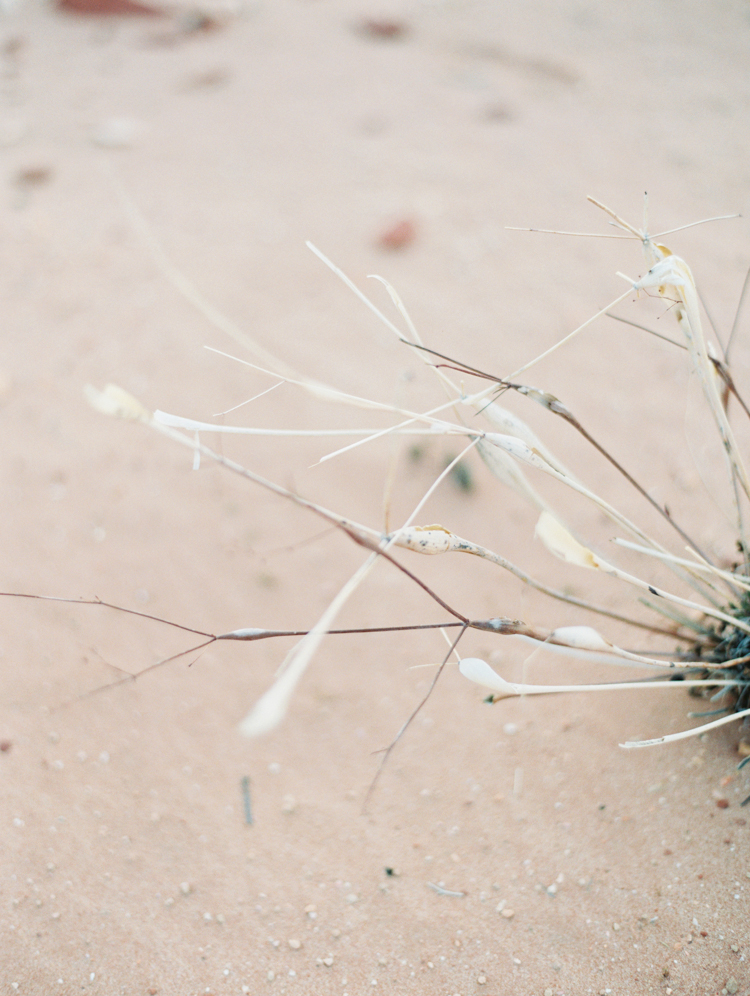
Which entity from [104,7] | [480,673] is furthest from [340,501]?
[104,7]

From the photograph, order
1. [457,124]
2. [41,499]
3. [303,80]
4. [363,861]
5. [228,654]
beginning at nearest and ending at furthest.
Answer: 1. [363,861]
2. [228,654]
3. [41,499]
4. [457,124]
5. [303,80]

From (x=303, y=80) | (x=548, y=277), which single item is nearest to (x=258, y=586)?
(x=548, y=277)

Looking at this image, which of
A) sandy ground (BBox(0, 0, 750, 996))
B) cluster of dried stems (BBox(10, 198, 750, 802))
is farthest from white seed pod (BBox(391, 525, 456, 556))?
sandy ground (BBox(0, 0, 750, 996))

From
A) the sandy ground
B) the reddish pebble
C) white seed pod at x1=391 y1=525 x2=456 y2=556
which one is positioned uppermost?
→ the reddish pebble

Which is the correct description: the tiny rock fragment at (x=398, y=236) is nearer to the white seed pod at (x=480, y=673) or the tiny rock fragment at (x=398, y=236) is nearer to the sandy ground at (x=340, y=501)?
the sandy ground at (x=340, y=501)

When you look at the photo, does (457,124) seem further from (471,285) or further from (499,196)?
(471,285)

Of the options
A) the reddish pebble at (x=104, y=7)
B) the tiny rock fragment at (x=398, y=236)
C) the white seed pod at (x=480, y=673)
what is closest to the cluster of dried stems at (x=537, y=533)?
the white seed pod at (x=480, y=673)

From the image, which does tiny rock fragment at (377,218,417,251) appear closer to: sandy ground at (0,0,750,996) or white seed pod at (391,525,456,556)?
sandy ground at (0,0,750,996)
